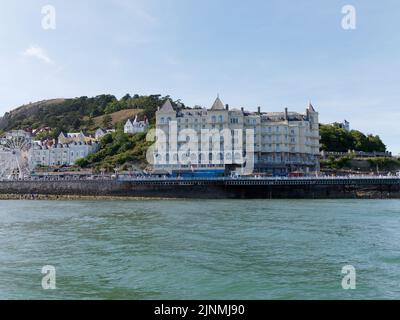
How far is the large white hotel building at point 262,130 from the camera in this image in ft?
232

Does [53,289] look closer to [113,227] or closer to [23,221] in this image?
[113,227]

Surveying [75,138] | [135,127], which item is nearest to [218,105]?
[135,127]

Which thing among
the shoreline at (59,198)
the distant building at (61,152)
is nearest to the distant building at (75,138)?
the distant building at (61,152)

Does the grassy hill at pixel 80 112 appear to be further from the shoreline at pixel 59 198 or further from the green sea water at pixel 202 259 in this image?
the green sea water at pixel 202 259

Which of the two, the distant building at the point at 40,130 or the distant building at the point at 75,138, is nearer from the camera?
the distant building at the point at 75,138

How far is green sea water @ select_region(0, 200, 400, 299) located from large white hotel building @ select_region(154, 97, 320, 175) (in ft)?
154

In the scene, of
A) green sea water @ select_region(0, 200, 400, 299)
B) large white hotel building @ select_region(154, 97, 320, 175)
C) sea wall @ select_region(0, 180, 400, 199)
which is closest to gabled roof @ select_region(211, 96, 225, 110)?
large white hotel building @ select_region(154, 97, 320, 175)

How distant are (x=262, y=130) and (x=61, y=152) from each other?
48.8 m

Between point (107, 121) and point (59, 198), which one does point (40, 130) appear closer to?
point (107, 121)

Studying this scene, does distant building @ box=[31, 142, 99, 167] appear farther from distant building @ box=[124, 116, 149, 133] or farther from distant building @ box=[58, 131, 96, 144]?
distant building @ box=[124, 116, 149, 133]

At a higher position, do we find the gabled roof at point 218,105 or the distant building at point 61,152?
the gabled roof at point 218,105

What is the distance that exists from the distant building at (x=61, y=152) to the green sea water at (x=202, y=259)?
70079mm

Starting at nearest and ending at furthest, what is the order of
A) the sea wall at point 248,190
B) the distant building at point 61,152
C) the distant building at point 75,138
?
the sea wall at point 248,190 < the distant building at point 61,152 < the distant building at point 75,138

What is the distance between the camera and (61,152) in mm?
94438
